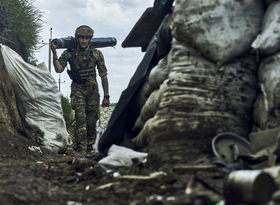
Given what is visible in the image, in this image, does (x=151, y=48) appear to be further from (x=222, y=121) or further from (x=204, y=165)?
(x=204, y=165)

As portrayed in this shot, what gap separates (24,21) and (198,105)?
8.26 meters

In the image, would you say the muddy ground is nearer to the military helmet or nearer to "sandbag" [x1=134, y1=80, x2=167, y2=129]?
"sandbag" [x1=134, y1=80, x2=167, y2=129]

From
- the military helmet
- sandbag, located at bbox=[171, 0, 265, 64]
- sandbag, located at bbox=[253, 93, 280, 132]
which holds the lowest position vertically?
sandbag, located at bbox=[253, 93, 280, 132]

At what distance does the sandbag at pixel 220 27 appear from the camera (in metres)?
3.62

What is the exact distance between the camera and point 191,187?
2.60 m

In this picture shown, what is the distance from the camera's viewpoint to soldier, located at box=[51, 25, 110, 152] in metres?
7.08

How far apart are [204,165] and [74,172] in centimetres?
121

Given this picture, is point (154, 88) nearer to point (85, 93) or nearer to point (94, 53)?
point (85, 93)

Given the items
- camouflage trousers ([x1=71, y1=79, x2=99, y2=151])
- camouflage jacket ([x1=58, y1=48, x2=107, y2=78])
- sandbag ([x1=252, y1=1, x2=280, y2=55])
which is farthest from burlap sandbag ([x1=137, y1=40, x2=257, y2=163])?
camouflage jacket ([x1=58, y1=48, x2=107, y2=78])

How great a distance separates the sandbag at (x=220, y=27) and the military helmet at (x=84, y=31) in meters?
3.61

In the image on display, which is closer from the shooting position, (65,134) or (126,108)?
(126,108)

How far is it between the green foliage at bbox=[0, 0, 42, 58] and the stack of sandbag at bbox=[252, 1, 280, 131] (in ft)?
24.9

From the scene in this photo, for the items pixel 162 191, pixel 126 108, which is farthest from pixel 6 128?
pixel 162 191

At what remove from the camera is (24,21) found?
11.1m
